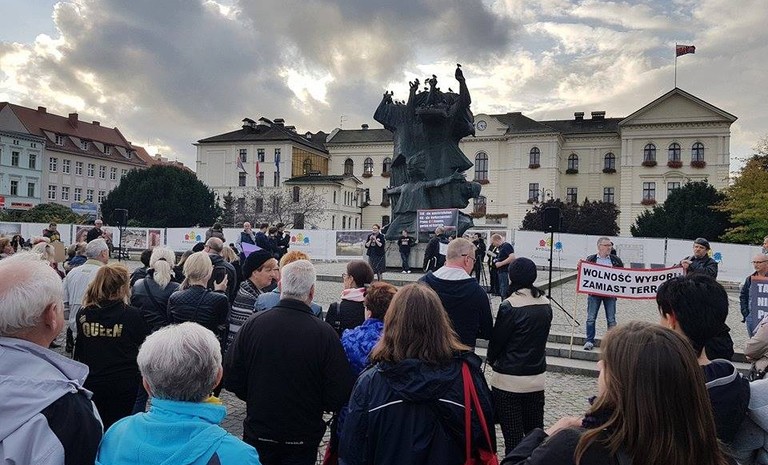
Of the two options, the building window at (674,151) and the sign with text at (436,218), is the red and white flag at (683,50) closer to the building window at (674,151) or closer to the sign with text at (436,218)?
the building window at (674,151)

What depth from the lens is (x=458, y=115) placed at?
64.2ft

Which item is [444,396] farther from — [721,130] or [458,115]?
[721,130]

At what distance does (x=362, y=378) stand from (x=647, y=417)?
1.54 meters

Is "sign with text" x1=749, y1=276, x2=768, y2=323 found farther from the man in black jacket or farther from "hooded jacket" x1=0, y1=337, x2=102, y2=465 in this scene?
"hooded jacket" x1=0, y1=337, x2=102, y2=465

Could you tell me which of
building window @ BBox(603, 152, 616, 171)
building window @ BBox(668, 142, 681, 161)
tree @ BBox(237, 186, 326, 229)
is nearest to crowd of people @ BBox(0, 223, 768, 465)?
tree @ BBox(237, 186, 326, 229)

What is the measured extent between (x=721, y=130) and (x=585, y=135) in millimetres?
15846

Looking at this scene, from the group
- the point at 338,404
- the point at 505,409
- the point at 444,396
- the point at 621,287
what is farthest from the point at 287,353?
the point at 621,287

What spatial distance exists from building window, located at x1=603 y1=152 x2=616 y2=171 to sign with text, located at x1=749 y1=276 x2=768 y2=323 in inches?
A: 2749

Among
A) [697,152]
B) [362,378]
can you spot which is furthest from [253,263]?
[697,152]

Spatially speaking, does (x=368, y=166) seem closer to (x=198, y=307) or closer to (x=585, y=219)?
(x=585, y=219)

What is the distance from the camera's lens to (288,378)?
10.5 ft

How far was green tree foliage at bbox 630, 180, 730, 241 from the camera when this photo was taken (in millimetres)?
43594

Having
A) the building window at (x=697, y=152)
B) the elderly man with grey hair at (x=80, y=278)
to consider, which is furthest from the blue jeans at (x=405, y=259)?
the building window at (x=697, y=152)

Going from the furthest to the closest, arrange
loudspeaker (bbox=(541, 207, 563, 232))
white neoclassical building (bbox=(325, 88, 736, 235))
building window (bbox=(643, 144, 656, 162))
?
building window (bbox=(643, 144, 656, 162)), white neoclassical building (bbox=(325, 88, 736, 235)), loudspeaker (bbox=(541, 207, 563, 232))
